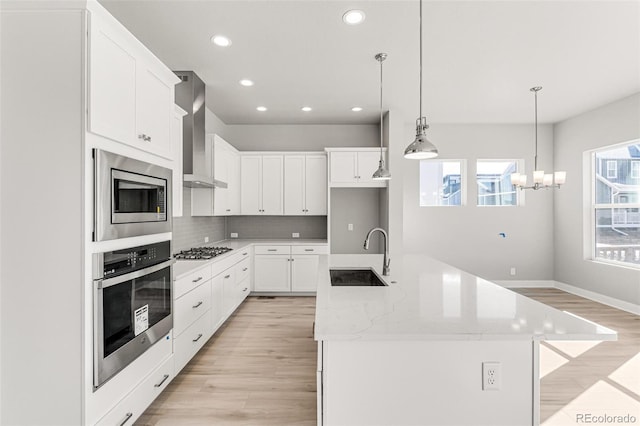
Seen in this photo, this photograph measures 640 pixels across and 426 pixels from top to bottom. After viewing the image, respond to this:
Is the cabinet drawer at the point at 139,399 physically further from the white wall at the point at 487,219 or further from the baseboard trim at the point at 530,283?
the baseboard trim at the point at 530,283

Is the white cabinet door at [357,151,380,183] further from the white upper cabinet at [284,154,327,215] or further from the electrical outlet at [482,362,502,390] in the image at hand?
the electrical outlet at [482,362,502,390]

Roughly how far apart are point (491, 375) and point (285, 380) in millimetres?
1635

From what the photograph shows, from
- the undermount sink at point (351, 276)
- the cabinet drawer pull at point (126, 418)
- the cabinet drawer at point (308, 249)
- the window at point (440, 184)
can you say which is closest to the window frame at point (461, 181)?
the window at point (440, 184)

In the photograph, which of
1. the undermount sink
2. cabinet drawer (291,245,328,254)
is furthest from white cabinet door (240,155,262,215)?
the undermount sink

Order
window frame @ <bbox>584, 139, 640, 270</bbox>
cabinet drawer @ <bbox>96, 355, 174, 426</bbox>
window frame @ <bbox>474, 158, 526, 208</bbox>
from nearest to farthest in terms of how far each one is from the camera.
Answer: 1. cabinet drawer @ <bbox>96, 355, 174, 426</bbox>
2. window frame @ <bbox>584, 139, 640, 270</bbox>
3. window frame @ <bbox>474, 158, 526, 208</bbox>

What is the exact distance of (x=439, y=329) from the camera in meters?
1.28

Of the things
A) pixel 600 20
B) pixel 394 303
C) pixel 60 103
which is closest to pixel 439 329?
pixel 394 303

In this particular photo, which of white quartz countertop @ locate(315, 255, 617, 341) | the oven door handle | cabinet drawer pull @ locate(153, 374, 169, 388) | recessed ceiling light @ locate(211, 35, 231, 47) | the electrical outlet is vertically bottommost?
cabinet drawer pull @ locate(153, 374, 169, 388)

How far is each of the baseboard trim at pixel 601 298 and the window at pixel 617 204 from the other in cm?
54

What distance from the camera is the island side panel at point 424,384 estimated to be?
51.8 inches

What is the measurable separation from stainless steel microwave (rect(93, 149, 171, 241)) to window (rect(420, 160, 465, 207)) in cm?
450

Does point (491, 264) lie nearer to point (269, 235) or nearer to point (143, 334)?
point (269, 235)

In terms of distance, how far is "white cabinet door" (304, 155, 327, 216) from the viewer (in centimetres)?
509

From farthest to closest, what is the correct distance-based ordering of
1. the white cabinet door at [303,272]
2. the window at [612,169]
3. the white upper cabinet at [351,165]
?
the white upper cabinet at [351,165] → the white cabinet door at [303,272] → the window at [612,169]
